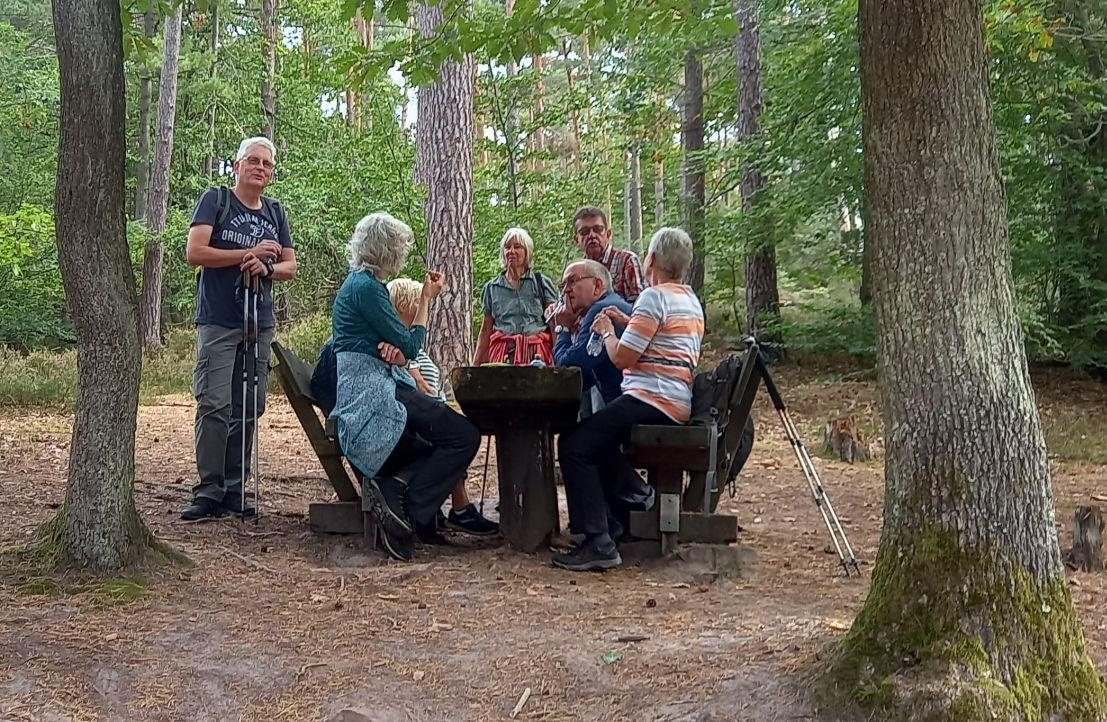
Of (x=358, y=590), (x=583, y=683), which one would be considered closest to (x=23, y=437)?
(x=358, y=590)

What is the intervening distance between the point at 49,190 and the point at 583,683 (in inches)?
768

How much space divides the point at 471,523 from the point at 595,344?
1.20 meters

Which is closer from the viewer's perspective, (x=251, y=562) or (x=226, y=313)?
(x=251, y=562)

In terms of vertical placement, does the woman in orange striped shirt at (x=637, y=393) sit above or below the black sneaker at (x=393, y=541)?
above

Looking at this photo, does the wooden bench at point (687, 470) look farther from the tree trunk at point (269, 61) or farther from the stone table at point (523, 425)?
the tree trunk at point (269, 61)

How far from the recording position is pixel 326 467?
5020 mm

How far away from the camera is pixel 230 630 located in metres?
3.51

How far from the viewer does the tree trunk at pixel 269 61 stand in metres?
19.9

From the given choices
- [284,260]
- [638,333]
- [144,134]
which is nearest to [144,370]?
[144,134]

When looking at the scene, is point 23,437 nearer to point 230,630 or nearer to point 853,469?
point 230,630

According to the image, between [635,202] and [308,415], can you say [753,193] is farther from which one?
[635,202]

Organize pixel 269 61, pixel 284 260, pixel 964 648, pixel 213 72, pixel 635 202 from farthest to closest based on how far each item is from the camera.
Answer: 1. pixel 635 202
2. pixel 269 61
3. pixel 213 72
4. pixel 284 260
5. pixel 964 648

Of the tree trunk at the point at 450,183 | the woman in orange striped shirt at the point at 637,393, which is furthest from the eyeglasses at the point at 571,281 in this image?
the tree trunk at the point at 450,183

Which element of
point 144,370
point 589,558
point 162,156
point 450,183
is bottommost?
point 589,558
